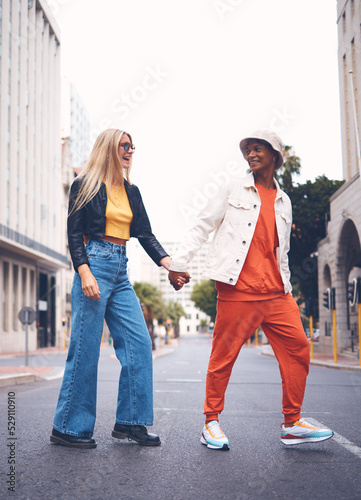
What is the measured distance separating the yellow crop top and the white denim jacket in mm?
399

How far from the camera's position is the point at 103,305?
3887 millimetres

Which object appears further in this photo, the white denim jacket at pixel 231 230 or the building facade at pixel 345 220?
the building facade at pixel 345 220

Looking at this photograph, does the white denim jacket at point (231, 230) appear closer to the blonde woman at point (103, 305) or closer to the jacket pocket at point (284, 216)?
the jacket pocket at point (284, 216)

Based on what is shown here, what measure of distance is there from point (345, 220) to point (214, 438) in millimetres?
23027

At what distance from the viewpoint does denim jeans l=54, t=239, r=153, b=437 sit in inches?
148

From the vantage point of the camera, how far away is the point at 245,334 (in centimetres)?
396

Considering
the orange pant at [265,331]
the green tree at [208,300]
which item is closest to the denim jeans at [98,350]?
the orange pant at [265,331]

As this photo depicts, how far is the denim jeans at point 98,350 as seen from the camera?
3750mm

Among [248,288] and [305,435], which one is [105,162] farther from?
[305,435]

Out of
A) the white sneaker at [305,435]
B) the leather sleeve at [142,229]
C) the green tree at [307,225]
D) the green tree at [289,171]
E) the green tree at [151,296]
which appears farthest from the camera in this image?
the green tree at [151,296]

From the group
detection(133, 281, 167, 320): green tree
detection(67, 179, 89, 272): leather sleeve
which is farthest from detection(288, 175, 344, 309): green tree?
detection(133, 281, 167, 320): green tree

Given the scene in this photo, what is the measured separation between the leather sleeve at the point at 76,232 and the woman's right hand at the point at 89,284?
8 centimetres

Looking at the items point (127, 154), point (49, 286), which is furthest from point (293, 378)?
point (49, 286)

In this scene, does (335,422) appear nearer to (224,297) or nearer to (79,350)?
(224,297)
